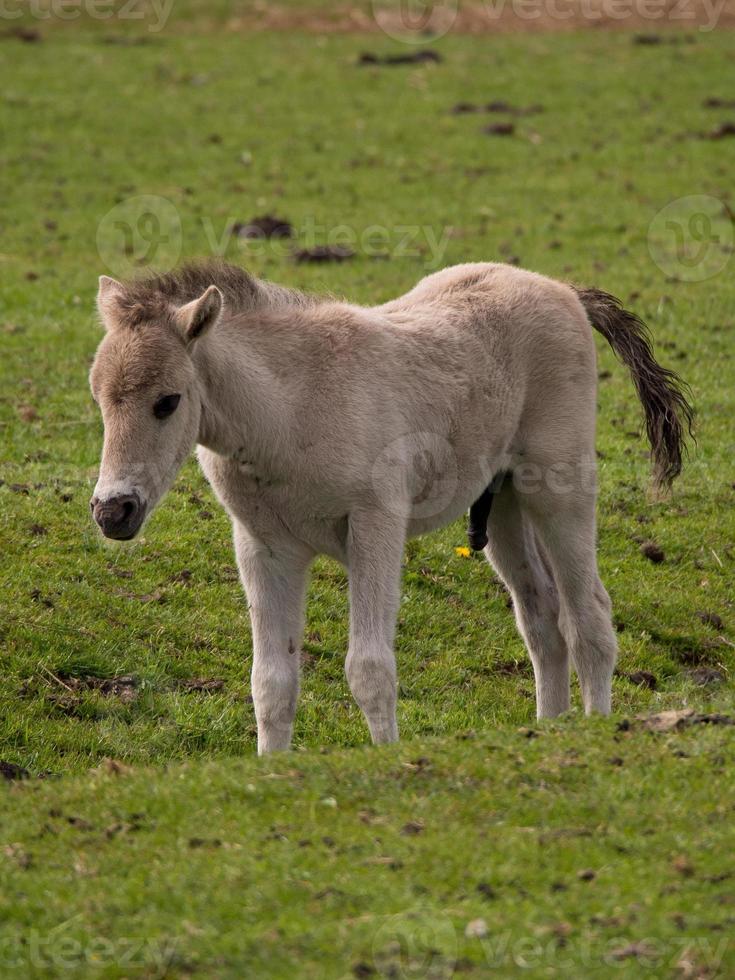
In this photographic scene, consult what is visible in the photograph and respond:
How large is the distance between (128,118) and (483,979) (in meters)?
21.4

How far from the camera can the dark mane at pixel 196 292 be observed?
255 inches

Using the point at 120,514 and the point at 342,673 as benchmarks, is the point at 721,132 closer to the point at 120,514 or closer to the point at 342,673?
the point at 342,673

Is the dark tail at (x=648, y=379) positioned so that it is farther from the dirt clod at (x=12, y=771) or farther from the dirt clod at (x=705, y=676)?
the dirt clod at (x=12, y=771)

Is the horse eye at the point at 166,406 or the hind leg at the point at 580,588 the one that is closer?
the horse eye at the point at 166,406

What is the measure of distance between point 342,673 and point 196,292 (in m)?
3.04

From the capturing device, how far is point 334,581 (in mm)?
9789

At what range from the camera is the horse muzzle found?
6.04 m

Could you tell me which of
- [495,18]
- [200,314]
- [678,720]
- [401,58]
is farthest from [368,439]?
[495,18]

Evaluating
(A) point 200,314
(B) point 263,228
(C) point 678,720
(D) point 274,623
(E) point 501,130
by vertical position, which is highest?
(E) point 501,130

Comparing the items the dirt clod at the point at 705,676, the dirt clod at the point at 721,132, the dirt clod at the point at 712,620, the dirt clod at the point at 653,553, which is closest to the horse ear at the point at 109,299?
the dirt clod at the point at 705,676

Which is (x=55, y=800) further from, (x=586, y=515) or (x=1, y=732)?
(x=586, y=515)

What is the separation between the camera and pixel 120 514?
6.06 metres

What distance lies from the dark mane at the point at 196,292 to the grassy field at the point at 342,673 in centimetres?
218

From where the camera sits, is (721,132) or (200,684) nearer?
(200,684)
